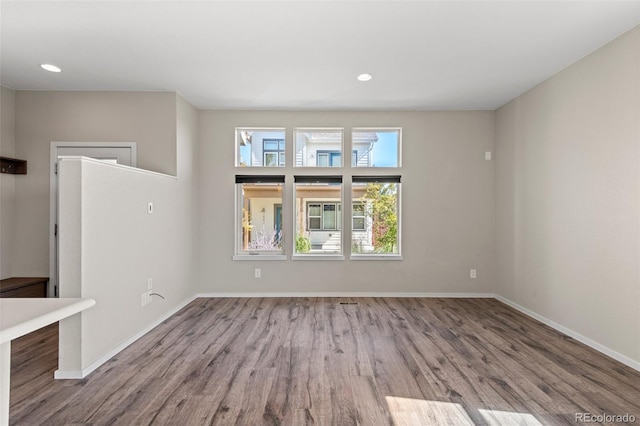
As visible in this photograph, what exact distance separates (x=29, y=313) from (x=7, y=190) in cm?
428

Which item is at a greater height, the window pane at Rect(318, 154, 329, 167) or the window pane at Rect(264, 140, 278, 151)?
the window pane at Rect(264, 140, 278, 151)

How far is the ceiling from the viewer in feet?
7.81

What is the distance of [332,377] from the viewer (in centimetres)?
241

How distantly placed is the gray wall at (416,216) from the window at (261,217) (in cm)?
22

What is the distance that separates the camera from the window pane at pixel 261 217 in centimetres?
479

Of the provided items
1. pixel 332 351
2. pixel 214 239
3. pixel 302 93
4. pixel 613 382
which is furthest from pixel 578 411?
pixel 214 239

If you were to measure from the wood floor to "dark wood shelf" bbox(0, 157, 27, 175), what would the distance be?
203 cm

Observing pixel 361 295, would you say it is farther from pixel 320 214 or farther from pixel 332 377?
pixel 332 377

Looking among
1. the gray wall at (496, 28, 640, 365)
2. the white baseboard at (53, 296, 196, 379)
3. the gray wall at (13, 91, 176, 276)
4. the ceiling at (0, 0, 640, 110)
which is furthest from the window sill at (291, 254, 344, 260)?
the gray wall at (496, 28, 640, 365)
